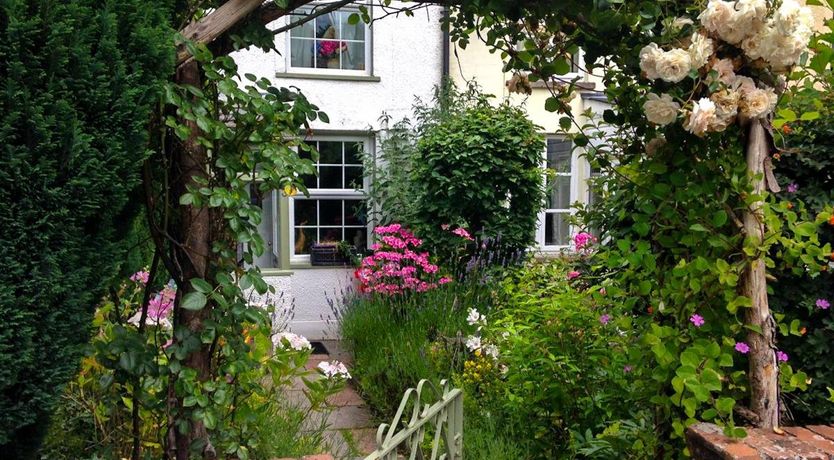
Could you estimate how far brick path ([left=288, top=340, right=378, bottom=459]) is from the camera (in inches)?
134

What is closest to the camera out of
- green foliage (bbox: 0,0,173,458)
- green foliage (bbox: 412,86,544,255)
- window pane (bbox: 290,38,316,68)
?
green foliage (bbox: 0,0,173,458)

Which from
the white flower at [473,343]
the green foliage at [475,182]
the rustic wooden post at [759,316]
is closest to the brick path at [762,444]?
the rustic wooden post at [759,316]

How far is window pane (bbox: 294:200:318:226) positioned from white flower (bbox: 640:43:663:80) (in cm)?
622

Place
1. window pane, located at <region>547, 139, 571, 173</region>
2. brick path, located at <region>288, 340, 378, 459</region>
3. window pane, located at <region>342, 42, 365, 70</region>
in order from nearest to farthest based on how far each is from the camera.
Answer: brick path, located at <region>288, 340, 378, 459</region>
window pane, located at <region>342, 42, 365, 70</region>
window pane, located at <region>547, 139, 571, 173</region>

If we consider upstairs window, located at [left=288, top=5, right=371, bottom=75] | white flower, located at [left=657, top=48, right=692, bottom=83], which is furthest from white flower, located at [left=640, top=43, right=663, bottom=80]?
upstairs window, located at [left=288, top=5, right=371, bottom=75]

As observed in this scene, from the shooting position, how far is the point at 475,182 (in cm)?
668

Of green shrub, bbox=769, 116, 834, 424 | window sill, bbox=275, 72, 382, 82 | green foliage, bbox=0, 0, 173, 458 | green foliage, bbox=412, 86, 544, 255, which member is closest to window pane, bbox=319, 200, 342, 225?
green foliage, bbox=412, 86, 544, 255

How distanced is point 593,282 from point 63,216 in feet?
11.3

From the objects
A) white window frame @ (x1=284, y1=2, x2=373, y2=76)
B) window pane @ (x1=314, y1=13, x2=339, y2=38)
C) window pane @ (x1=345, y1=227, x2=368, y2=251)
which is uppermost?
window pane @ (x1=314, y1=13, x2=339, y2=38)

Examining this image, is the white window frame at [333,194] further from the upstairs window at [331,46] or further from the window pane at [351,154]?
the upstairs window at [331,46]

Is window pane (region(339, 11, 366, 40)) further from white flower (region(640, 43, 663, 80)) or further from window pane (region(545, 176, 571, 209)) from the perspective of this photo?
white flower (region(640, 43, 663, 80))

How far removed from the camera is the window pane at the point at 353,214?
788cm

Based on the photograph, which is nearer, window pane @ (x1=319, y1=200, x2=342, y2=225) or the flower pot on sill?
the flower pot on sill

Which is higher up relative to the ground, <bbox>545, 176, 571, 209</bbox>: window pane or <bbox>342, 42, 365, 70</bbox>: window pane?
<bbox>342, 42, 365, 70</bbox>: window pane
